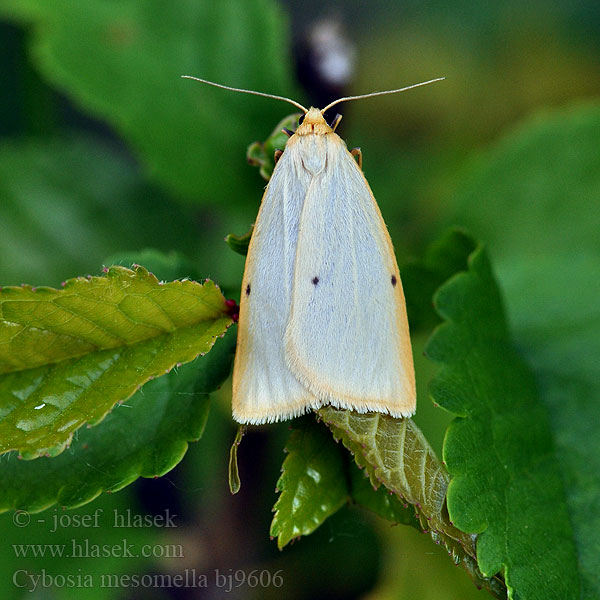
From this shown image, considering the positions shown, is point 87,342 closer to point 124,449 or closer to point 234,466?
point 124,449

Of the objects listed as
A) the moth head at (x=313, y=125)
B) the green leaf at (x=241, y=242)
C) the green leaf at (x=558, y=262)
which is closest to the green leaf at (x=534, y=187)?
the green leaf at (x=558, y=262)

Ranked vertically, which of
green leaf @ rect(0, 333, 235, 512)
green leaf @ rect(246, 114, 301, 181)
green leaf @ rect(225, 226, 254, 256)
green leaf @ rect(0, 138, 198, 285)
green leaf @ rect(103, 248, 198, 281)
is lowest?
green leaf @ rect(0, 138, 198, 285)

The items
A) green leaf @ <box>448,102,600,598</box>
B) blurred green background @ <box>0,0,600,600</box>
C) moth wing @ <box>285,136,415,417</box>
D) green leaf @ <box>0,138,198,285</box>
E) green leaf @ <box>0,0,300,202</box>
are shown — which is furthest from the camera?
green leaf @ <box>0,138,198,285</box>

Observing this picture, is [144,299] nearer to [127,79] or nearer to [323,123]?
[323,123]

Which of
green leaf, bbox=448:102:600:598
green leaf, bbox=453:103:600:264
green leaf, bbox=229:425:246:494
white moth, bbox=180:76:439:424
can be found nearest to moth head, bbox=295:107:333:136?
white moth, bbox=180:76:439:424

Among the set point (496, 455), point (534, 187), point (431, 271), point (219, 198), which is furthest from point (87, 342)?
point (534, 187)

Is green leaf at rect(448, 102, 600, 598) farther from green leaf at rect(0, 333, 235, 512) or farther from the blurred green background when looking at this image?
green leaf at rect(0, 333, 235, 512)
